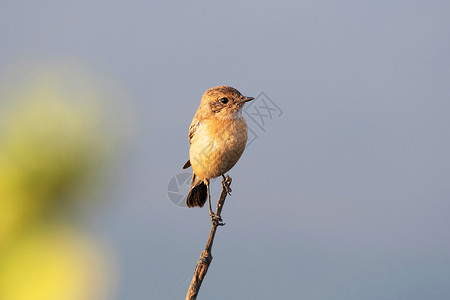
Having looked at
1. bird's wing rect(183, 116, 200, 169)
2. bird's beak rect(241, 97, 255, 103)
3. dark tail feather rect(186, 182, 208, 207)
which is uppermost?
bird's beak rect(241, 97, 255, 103)

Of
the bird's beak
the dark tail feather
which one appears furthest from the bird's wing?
the bird's beak

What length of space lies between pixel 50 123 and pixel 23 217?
1595mm

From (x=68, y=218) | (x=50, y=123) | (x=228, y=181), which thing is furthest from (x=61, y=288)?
(x=228, y=181)

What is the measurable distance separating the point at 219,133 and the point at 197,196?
109cm

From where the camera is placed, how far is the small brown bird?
6434 millimetres

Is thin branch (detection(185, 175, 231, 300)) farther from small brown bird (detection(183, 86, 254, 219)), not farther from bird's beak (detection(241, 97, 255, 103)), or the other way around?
bird's beak (detection(241, 97, 255, 103))

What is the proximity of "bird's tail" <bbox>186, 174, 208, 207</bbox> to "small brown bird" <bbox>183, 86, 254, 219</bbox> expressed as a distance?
1.41 ft

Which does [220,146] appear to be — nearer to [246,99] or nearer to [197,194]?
[246,99]

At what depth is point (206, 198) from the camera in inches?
285

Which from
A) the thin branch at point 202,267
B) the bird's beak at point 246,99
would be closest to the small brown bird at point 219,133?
the bird's beak at point 246,99

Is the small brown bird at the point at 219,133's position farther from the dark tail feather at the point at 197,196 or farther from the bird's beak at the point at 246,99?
the dark tail feather at the point at 197,196

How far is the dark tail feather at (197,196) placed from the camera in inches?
282

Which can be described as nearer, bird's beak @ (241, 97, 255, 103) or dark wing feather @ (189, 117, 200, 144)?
bird's beak @ (241, 97, 255, 103)

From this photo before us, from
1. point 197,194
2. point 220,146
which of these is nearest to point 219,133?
point 220,146
